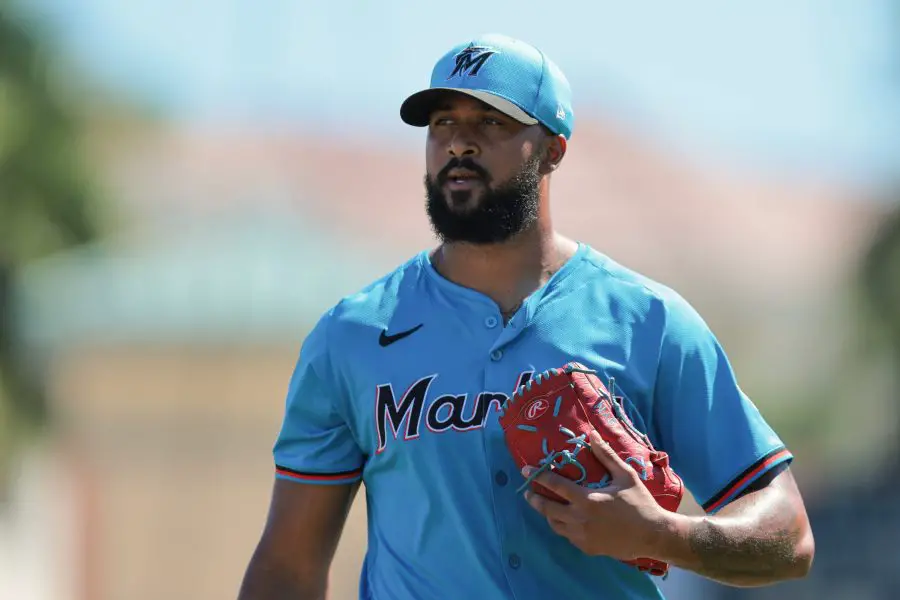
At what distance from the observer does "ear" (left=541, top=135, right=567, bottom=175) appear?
203 inches

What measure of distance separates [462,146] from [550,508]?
1139 mm

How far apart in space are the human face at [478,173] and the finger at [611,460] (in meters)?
0.87

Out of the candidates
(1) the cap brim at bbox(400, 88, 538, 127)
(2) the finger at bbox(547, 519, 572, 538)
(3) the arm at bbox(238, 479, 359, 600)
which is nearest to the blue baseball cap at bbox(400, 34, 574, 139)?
(1) the cap brim at bbox(400, 88, 538, 127)

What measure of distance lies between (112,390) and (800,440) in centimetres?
1292

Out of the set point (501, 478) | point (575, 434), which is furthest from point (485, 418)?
point (575, 434)

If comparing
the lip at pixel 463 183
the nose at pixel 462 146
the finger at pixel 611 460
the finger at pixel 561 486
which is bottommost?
the finger at pixel 561 486

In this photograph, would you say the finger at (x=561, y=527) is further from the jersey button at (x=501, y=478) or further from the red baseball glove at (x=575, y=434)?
the jersey button at (x=501, y=478)

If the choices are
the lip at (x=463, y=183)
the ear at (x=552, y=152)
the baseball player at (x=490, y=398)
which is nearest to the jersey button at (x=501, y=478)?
the baseball player at (x=490, y=398)

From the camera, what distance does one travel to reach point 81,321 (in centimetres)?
3014

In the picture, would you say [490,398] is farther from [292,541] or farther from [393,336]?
[292,541]

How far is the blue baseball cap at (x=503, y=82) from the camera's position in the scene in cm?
494

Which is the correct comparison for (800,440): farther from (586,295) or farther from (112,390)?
(586,295)

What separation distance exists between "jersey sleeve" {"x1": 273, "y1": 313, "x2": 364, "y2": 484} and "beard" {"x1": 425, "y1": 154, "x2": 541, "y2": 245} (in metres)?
0.47

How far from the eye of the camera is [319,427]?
197 inches
